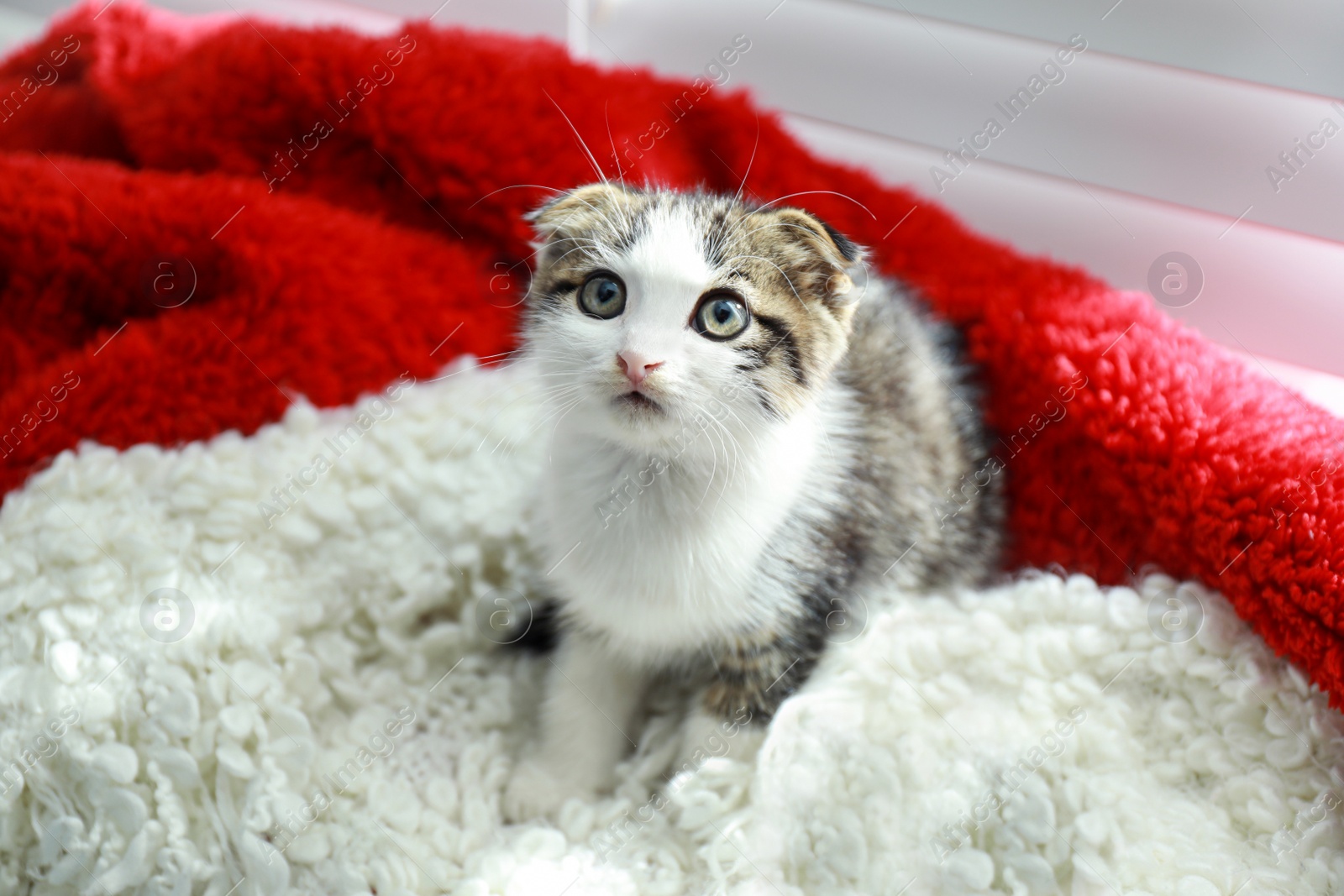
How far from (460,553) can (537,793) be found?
1.13 ft

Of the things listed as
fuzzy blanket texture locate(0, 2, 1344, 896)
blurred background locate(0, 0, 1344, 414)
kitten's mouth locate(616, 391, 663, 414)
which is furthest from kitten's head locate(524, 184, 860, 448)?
blurred background locate(0, 0, 1344, 414)

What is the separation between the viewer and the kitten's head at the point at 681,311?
99 cm

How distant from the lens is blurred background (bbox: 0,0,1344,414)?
154 cm

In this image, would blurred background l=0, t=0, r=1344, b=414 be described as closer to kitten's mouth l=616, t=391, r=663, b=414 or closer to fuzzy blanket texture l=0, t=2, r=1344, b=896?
fuzzy blanket texture l=0, t=2, r=1344, b=896

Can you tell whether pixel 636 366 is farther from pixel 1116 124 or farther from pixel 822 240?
pixel 1116 124

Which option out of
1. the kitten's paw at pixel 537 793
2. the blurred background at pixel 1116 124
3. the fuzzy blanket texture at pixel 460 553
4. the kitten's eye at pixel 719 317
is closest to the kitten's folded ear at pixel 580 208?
the kitten's eye at pixel 719 317

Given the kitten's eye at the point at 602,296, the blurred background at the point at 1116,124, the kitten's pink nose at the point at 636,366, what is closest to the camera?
the kitten's pink nose at the point at 636,366

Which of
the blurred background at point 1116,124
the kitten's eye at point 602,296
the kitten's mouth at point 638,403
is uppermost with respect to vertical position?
the blurred background at point 1116,124

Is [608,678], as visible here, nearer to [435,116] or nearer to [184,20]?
[435,116]

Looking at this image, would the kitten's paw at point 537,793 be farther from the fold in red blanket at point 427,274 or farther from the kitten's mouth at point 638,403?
the fold in red blanket at point 427,274

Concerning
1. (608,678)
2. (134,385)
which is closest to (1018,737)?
(608,678)

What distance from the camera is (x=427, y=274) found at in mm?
1635

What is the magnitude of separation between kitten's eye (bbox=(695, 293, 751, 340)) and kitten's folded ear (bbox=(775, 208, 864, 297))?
0.36 ft

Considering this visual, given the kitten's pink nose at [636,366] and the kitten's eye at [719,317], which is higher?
the kitten's eye at [719,317]
